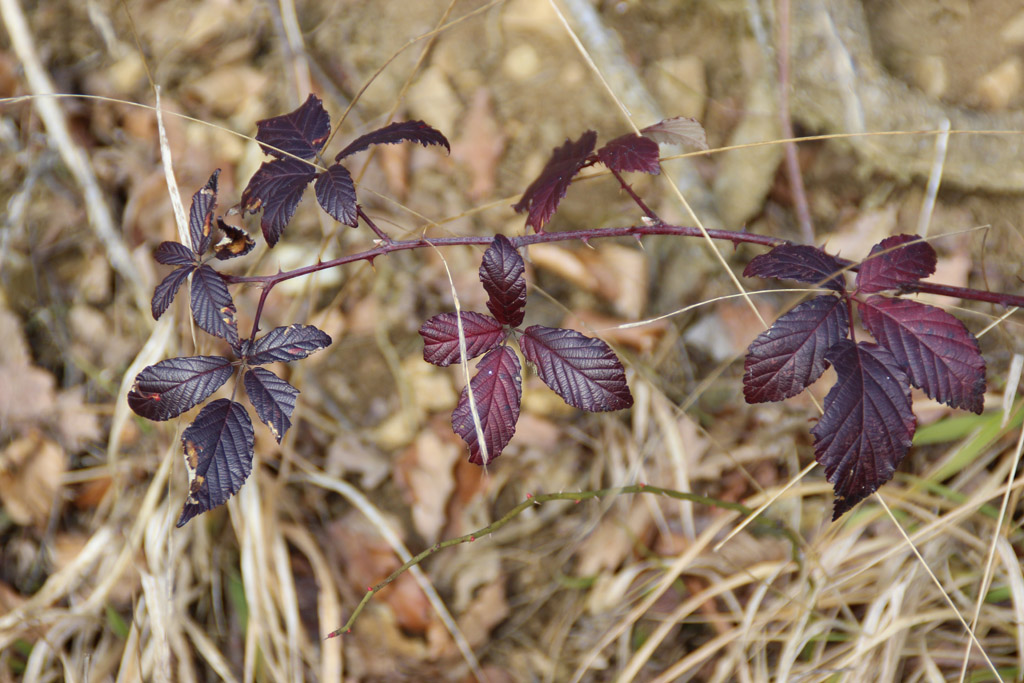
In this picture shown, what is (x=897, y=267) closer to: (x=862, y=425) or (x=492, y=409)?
(x=862, y=425)

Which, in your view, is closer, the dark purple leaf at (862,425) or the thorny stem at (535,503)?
the dark purple leaf at (862,425)

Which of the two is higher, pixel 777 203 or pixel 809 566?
pixel 777 203

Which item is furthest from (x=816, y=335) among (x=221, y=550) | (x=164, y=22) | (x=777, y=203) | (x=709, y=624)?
(x=164, y=22)

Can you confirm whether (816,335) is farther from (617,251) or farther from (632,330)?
(617,251)

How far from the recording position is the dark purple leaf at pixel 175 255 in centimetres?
81

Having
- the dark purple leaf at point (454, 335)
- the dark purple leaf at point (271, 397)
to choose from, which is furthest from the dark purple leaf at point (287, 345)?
the dark purple leaf at point (454, 335)

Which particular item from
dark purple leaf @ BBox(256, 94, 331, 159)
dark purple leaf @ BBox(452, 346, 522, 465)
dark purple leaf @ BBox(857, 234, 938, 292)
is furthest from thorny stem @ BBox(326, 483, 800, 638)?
dark purple leaf @ BBox(256, 94, 331, 159)

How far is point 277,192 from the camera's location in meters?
→ 0.81

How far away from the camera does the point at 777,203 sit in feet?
5.30

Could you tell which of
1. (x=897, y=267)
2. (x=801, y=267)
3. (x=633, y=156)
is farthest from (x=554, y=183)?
(x=897, y=267)

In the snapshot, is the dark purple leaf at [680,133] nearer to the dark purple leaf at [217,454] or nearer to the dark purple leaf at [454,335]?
the dark purple leaf at [454,335]

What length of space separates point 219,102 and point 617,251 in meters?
1.13

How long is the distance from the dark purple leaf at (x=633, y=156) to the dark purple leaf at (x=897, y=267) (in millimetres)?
284

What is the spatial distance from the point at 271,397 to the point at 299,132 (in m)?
0.38
